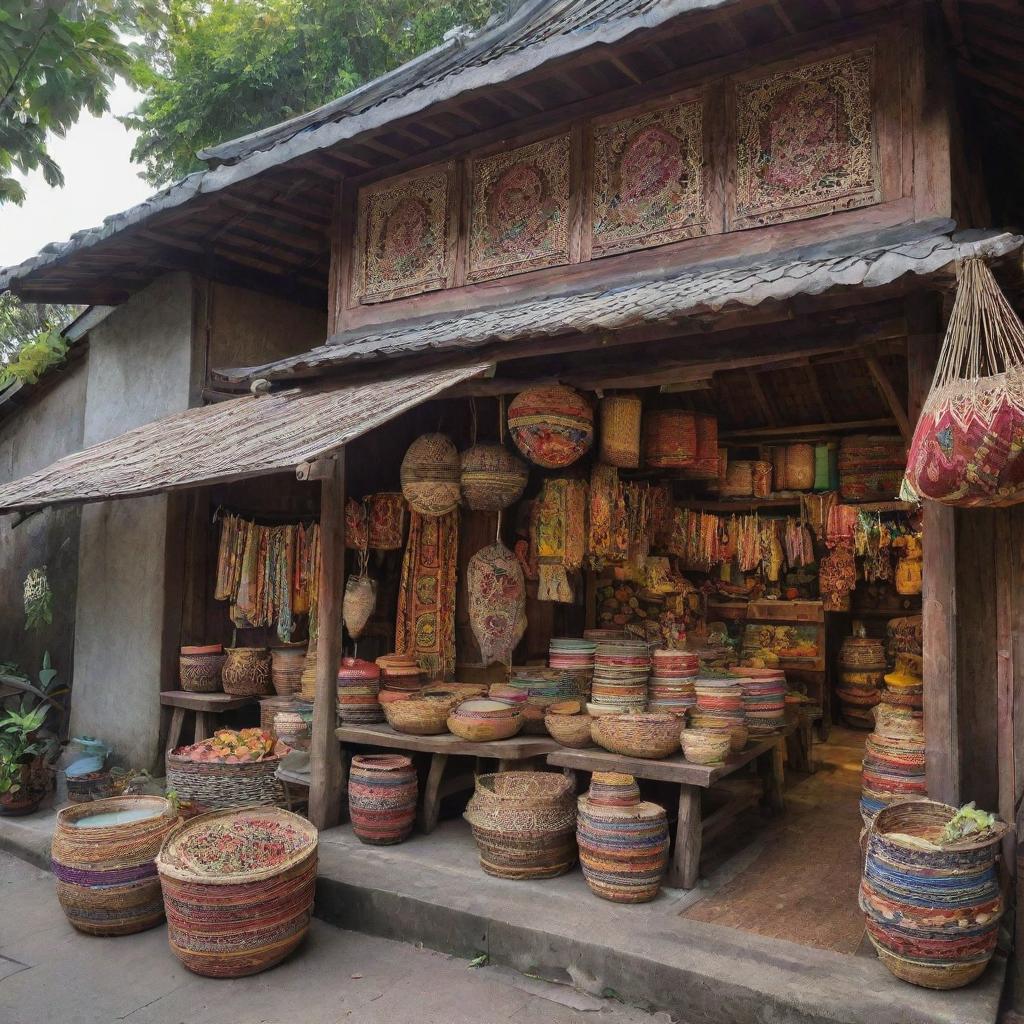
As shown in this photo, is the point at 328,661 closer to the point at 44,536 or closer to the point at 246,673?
the point at 246,673

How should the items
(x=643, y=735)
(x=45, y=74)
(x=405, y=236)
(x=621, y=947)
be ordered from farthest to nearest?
(x=45, y=74)
(x=405, y=236)
(x=643, y=735)
(x=621, y=947)

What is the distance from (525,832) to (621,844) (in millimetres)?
610

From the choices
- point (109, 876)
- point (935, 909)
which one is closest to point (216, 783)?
point (109, 876)

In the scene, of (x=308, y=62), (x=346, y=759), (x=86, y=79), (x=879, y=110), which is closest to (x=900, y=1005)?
(x=346, y=759)

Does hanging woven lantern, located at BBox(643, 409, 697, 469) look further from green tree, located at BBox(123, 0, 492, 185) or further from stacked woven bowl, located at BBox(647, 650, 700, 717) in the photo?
green tree, located at BBox(123, 0, 492, 185)

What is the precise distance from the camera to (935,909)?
11.6 feet

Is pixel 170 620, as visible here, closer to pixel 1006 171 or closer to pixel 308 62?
pixel 1006 171

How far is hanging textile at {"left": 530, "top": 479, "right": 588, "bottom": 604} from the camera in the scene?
6.34m

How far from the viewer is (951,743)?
414 centimetres

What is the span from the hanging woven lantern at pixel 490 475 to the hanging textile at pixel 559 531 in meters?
0.30

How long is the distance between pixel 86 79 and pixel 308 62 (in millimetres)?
7941

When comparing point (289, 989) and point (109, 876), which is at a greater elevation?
point (109, 876)

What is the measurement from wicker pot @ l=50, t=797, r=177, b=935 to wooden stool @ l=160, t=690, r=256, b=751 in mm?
→ 2212

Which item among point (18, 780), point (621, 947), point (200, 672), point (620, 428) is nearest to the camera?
point (621, 947)
